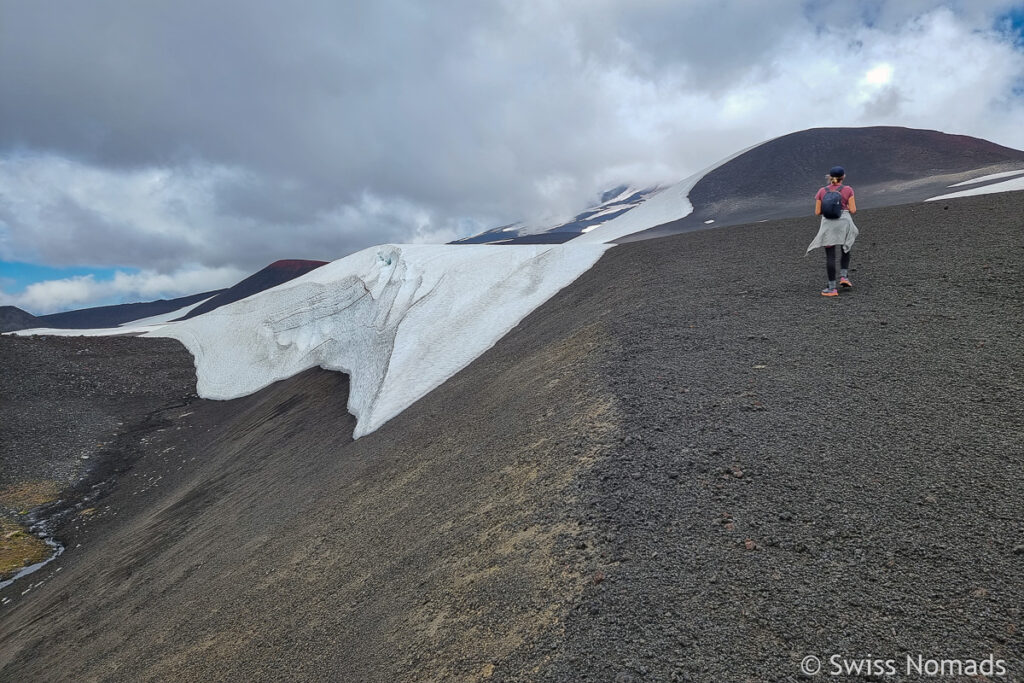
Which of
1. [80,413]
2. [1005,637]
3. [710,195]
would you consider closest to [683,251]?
[1005,637]

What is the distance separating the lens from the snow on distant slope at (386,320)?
15.3 m

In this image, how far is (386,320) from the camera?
76.0ft

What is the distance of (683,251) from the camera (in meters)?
14.2

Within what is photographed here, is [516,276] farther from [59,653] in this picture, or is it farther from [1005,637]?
[1005,637]

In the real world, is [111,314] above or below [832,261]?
above

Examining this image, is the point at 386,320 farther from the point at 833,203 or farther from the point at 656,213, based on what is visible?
the point at 656,213

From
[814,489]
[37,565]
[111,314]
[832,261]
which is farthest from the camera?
[111,314]

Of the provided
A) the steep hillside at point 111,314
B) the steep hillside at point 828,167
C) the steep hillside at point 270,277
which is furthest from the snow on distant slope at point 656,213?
the steep hillside at point 111,314

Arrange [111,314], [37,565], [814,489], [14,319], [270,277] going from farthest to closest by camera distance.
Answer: [111,314], [270,277], [14,319], [37,565], [814,489]

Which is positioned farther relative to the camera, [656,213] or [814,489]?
[656,213]

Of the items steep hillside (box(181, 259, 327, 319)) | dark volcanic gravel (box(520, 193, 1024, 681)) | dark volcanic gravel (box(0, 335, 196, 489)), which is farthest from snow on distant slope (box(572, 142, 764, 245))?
steep hillside (box(181, 259, 327, 319))

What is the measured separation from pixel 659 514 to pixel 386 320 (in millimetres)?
20589

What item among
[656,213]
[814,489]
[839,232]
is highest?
[656,213]

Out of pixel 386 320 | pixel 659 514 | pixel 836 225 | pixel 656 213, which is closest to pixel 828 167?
pixel 656 213
